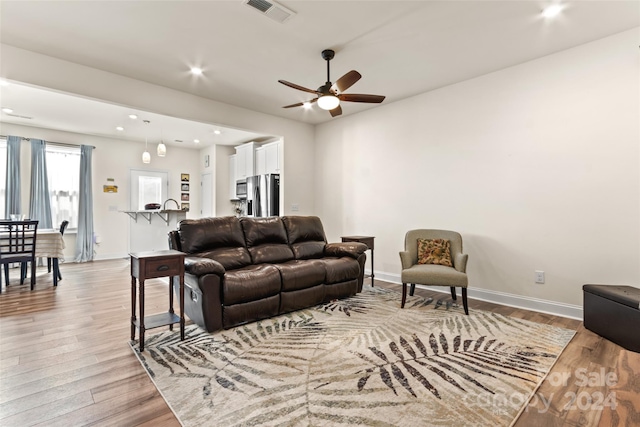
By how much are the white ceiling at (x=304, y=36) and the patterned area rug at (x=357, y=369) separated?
2.91m

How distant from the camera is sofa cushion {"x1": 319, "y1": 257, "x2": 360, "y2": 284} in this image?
144 inches

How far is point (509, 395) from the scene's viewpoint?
72.4 inches

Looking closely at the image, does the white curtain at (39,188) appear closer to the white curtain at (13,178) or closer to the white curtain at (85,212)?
the white curtain at (13,178)

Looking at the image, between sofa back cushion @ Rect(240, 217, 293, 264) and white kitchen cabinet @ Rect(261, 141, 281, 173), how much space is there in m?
2.25

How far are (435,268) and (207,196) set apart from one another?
619cm

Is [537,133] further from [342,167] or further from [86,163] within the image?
[86,163]

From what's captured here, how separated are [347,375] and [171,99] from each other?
4.29 meters

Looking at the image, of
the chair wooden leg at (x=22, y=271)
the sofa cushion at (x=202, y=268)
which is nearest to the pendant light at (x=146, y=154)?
the chair wooden leg at (x=22, y=271)

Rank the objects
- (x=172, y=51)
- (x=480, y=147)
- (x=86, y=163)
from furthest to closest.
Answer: (x=86, y=163), (x=480, y=147), (x=172, y=51)

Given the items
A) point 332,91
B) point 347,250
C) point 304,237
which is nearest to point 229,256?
point 304,237

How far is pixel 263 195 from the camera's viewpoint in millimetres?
6062

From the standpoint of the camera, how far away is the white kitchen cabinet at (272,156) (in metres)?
6.01

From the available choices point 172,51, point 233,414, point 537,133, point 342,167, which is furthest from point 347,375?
point 342,167

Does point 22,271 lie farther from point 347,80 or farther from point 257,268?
point 347,80
